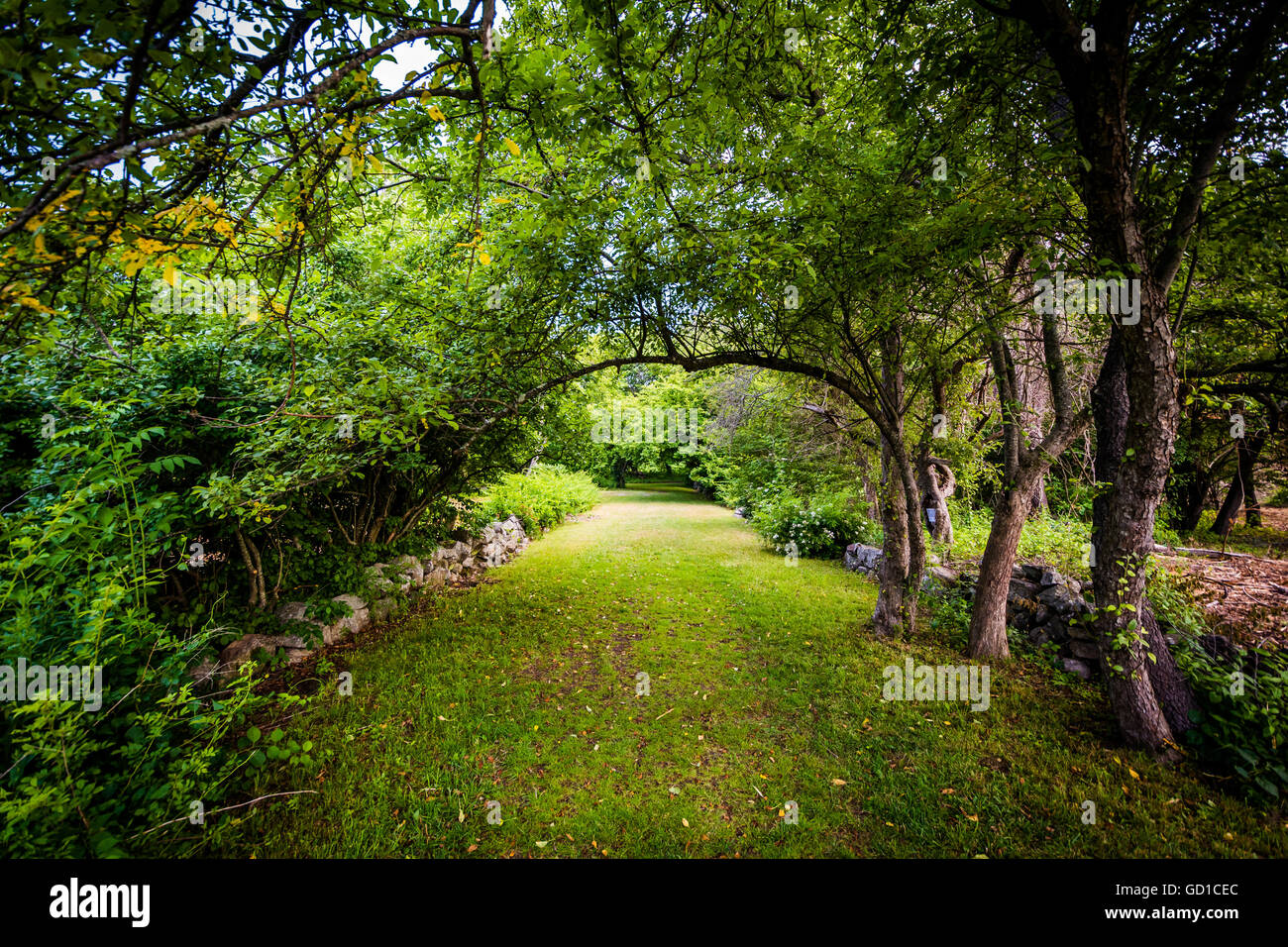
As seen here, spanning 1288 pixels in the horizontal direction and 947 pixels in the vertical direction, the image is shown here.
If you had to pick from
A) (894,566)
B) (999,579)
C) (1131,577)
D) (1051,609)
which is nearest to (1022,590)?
(1051,609)

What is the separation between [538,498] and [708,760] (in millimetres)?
12652

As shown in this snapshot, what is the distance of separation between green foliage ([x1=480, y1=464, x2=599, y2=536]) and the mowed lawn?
650 centimetres

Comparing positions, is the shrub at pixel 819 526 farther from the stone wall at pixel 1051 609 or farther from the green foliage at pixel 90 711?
the green foliage at pixel 90 711

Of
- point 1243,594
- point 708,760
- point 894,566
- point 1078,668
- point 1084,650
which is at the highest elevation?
point 1243,594

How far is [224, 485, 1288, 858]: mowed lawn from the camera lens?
305 centimetres

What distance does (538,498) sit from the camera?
15.7 m

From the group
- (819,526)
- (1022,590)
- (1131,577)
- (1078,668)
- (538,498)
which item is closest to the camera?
(1131,577)

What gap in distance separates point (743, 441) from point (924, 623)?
8447 mm

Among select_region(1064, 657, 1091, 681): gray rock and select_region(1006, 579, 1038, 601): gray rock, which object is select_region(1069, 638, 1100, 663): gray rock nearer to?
select_region(1064, 657, 1091, 681): gray rock

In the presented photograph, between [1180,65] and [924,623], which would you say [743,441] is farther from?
[1180,65]

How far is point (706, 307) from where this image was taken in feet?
17.8

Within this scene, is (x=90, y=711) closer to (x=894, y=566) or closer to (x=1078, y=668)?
(x=894, y=566)

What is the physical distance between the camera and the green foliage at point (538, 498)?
44.5 feet
